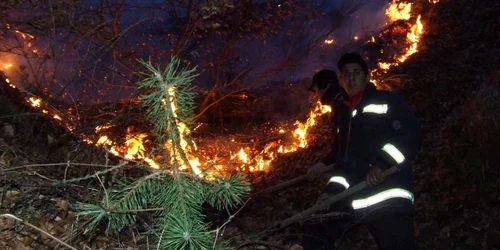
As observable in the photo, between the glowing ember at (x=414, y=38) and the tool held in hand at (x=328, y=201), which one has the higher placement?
the glowing ember at (x=414, y=38)

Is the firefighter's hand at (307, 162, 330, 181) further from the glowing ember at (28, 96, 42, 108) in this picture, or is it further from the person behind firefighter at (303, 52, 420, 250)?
the glowing ember at (28, 96, 42, 108)

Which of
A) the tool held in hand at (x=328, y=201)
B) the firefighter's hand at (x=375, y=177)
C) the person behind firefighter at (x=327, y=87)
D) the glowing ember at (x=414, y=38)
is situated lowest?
the tool held in hand at (x=328, y=201)

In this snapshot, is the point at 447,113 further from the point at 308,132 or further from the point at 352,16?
the point at 352,16

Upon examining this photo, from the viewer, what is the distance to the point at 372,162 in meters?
3.69

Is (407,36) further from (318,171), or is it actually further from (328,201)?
(328,201)

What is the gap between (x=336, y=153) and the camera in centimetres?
463

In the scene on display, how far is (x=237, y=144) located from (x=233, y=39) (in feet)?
9.18

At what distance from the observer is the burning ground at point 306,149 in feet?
10.0

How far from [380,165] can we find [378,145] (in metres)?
0.26

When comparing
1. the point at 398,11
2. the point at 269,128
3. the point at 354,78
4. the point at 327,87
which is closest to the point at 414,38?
the point at 398,11

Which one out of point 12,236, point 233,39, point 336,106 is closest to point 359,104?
point 336,106

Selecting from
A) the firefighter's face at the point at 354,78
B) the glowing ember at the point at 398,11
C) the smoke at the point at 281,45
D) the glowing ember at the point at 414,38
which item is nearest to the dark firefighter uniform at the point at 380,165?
the firefighter's face at the point at 354,78

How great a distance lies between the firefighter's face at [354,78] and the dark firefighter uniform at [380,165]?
0.41 feet

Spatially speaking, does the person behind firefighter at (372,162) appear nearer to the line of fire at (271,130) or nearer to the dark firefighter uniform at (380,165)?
the dark firefighter uniform at (380,165)
